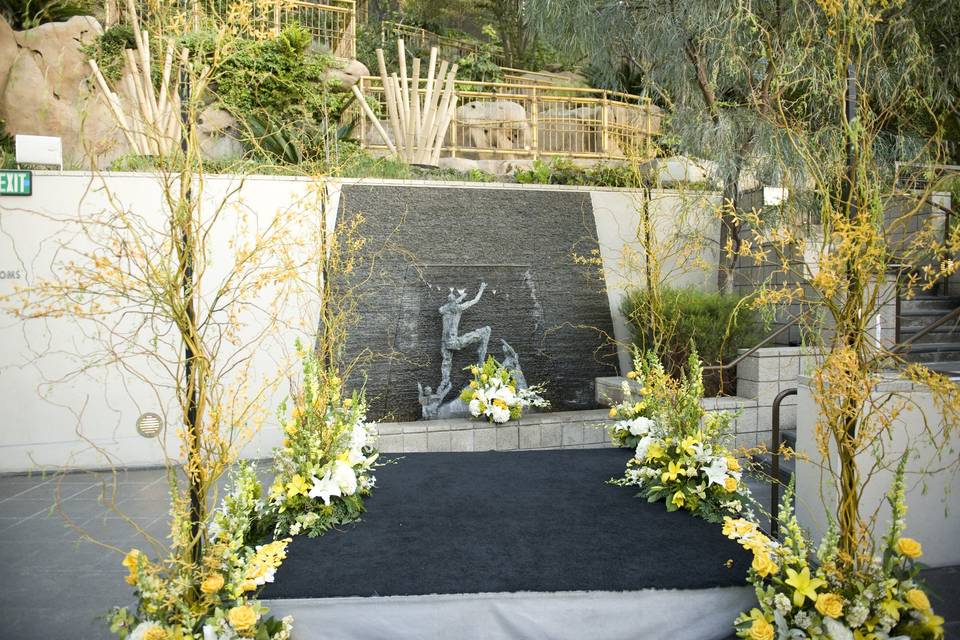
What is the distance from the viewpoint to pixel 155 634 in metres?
2.04

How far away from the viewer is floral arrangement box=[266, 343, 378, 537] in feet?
9.76

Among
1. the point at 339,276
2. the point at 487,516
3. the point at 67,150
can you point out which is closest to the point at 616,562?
the point at 487,516

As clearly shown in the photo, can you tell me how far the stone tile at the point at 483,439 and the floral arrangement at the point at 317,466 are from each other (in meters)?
1.93

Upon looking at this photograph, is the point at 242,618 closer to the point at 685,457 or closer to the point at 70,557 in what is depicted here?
the point at 685,457

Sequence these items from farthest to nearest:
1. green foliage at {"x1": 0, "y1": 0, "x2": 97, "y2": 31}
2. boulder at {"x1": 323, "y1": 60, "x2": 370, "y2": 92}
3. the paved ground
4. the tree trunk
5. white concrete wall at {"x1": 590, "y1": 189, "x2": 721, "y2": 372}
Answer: boulder at {"x1": 323, "y1": 60, "x2": 370, "y2": 92}, green foliage at {"x1": 0, "y1": 0, "x2": 97, "y2": 31}, white concrete wall at {"x1": 590, "y1": 189, "x2": 721, "y2": 372}, the tree trunk, the paved ground

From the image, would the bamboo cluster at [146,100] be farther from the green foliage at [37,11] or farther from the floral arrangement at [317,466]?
the green foliage at [37,11]

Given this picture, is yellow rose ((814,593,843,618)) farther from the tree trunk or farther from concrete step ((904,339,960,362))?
concrete step ((904,339,960,362))

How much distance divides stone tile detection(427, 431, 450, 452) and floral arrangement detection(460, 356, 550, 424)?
0.86 ft

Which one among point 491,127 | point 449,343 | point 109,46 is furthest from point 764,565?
point 491,127

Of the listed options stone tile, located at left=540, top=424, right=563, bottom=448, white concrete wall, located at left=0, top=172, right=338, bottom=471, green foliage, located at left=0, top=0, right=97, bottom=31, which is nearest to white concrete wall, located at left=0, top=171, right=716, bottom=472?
white concrete wall, located at left=0, top=172, right=338, bottom=471

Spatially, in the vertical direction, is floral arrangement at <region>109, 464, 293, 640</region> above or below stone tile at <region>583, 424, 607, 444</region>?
above

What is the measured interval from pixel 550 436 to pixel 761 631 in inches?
132

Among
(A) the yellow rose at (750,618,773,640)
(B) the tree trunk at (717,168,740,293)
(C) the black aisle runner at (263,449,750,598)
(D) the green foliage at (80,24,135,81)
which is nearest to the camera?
(A) the yellow rose at (750,618,773,640)

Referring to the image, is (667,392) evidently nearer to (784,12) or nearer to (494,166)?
(784,12)
